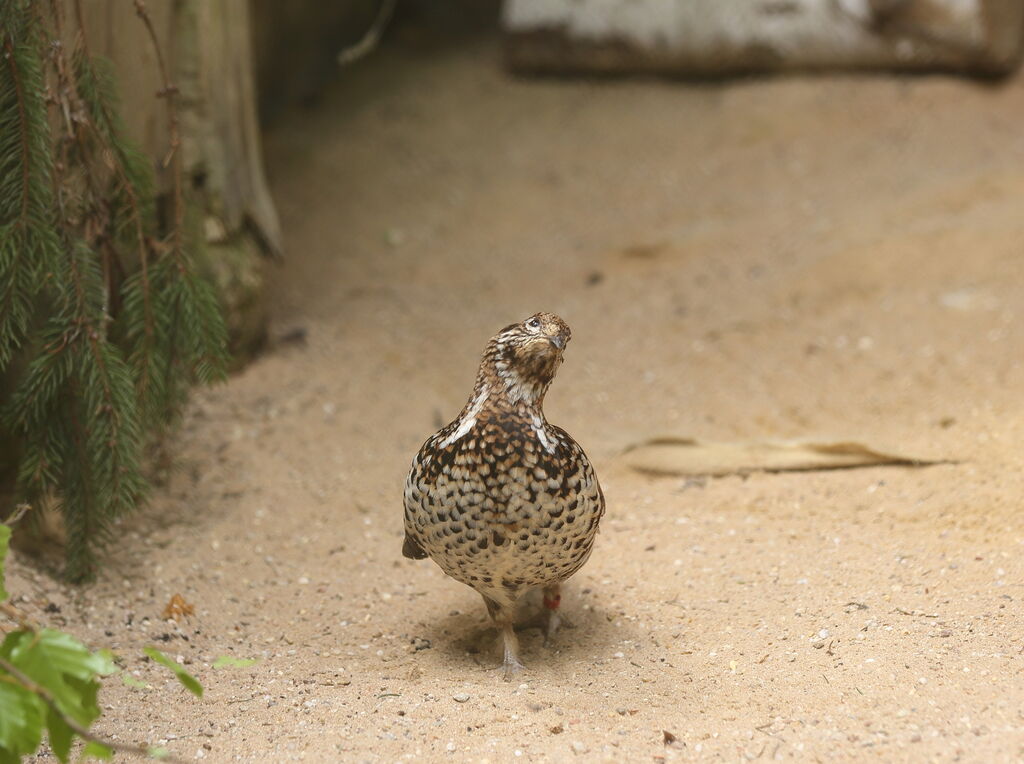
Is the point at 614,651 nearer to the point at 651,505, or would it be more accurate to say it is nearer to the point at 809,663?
the point at 809,663

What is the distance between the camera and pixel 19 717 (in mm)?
2156

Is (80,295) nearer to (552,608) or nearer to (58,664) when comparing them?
(58,664)

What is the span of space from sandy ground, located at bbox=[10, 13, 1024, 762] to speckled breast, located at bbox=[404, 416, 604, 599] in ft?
1.26

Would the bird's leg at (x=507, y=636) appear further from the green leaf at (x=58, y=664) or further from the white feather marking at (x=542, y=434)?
the green leaf at (x=58, y=664)

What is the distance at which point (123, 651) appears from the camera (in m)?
3.54

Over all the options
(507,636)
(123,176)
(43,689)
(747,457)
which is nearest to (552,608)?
(507,636)

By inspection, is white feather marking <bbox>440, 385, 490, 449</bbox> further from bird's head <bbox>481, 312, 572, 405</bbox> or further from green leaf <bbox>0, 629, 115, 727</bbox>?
green leaf <bbox>0, 629, 115, 727</bbox>

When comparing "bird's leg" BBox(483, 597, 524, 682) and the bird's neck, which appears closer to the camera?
the bird's neck

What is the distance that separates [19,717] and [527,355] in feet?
5.05

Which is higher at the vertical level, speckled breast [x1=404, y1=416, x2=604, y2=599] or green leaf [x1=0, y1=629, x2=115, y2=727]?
green leaf [x1=0, y1=629, x2=115, y2=727]

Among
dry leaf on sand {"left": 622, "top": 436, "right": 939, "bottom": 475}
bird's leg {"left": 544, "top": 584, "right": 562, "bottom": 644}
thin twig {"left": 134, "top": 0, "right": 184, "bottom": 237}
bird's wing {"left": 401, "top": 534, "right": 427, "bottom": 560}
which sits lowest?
dry leaf on sand {"left": 622, "top": 436, "right": 939, "bottom": 475}

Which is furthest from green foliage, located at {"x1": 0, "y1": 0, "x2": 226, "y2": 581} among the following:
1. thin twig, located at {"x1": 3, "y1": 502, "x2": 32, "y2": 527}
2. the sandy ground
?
thin twig, located at {"x1": 3, "y1": 502, "x2": 32, "y2": 527}

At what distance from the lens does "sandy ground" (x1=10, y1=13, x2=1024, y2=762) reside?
3068mm

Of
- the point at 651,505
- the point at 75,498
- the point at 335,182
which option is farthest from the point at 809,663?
the point at 335,182
